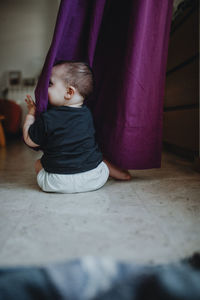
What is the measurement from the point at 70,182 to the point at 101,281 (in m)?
0.53

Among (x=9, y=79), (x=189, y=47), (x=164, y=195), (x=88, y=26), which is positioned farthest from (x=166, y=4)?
(x=9, y=79)

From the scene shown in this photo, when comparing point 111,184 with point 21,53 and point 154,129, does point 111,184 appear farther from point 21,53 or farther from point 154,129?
point 21,53

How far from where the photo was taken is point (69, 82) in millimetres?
936

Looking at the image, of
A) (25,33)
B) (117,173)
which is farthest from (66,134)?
(25,33)

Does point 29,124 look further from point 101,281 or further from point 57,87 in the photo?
point 101,281

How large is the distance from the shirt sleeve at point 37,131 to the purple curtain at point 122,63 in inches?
2.5

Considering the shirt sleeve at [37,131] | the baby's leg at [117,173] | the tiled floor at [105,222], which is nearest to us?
the tiled floor at [105,222]

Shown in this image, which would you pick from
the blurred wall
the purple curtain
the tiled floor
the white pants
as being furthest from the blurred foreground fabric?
the blurred wall

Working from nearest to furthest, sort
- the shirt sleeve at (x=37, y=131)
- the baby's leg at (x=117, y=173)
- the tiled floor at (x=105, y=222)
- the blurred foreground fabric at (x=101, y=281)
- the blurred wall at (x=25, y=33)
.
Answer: the blurred foreground fabric at (x=101, y=281)
the tiled floor at (x=105, y=222)
the shirt sleeve at (x=37, y=131)
the baby's leg at (x=117, y=173)
the blurred wall at (x=25, y=33)

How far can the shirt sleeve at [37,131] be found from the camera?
2.99 feet

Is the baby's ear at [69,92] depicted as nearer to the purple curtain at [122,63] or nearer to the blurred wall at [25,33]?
the purple curtain at [122,63]

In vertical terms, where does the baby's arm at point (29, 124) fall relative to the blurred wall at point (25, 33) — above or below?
below

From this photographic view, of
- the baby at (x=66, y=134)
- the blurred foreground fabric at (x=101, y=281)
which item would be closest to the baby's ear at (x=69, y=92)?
the baby at (x=66, y=134)

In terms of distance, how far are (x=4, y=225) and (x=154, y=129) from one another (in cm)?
71
